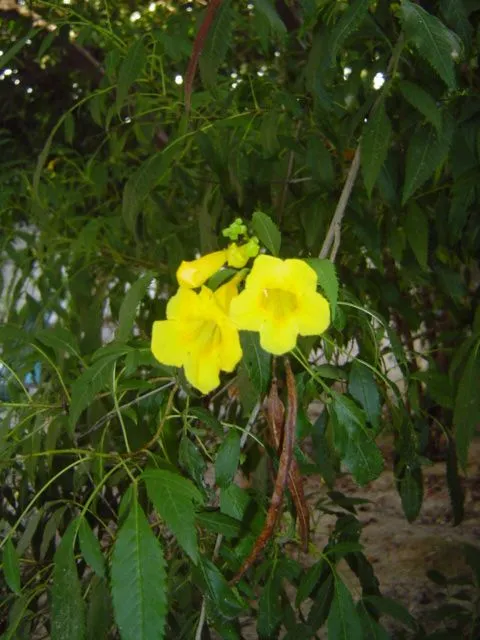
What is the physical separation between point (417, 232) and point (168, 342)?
0.56m

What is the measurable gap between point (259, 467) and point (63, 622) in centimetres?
56

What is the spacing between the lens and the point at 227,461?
2.10 feet

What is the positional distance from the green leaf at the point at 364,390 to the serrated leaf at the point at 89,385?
0.22 m

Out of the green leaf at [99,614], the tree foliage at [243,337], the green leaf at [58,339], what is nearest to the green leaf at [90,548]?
the tree foliage at [243,337]

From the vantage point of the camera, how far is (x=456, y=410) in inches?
29.6

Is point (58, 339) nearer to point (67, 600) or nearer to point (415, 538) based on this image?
point (67, 600)

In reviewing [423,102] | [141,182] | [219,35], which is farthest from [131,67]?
[423,102]

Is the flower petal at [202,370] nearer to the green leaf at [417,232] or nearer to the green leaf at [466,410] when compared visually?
the green leaf at [466,410]

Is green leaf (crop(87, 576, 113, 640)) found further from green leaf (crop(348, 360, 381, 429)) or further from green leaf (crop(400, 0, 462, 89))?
green leaf (crop(400, 0, 462, 89))

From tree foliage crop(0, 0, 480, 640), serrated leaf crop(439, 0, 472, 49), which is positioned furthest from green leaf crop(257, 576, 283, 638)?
serrated leaf crop(439, 0, 472, 49)

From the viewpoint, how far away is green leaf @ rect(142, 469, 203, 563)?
A: 0.54 meters

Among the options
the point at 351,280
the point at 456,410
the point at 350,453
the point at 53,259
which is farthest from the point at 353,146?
the point at 53,259

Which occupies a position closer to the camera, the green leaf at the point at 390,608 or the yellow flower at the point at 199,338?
the yellow flower at the point at 199,338

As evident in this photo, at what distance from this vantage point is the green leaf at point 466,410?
74 centimetres
